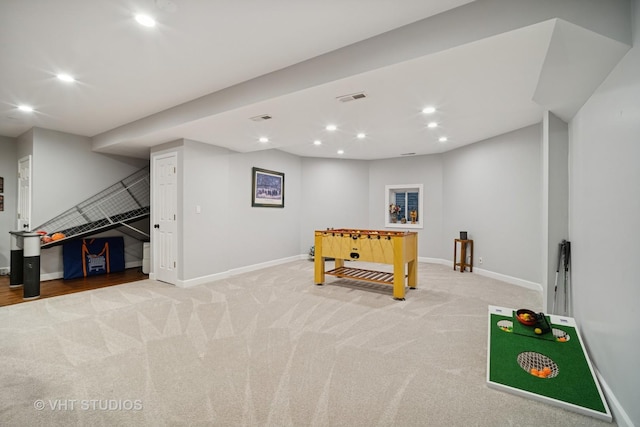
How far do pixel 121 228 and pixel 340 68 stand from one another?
6210mm

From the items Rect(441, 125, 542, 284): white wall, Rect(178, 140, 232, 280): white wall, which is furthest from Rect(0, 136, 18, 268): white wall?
Rect(441, 125, 542, 284): white wall

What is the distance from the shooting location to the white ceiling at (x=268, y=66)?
208 centimetres

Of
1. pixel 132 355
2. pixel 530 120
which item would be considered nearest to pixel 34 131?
pixel 132 355

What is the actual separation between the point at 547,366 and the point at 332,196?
585cm

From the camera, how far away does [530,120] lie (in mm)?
4180

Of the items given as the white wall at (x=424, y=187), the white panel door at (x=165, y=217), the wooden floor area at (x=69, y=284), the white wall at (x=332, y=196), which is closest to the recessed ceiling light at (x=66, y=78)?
the white panel door at (x=165, y=217)

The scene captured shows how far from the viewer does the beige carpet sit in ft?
5.81

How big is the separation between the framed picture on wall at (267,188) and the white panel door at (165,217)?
5.22 feet

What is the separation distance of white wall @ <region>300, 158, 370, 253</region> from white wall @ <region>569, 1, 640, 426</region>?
5.16m

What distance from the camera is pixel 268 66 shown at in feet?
9.59

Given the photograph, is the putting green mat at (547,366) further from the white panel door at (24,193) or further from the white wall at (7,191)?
the white wall at (7,191)

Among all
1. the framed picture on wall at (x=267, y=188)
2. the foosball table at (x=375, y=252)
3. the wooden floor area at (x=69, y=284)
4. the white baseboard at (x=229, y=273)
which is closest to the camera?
the foosball table at (x=375, y=252)

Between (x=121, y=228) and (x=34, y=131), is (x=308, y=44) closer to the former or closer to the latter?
(x=34, y=131)

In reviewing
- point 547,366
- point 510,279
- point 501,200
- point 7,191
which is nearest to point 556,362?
point 547,366
